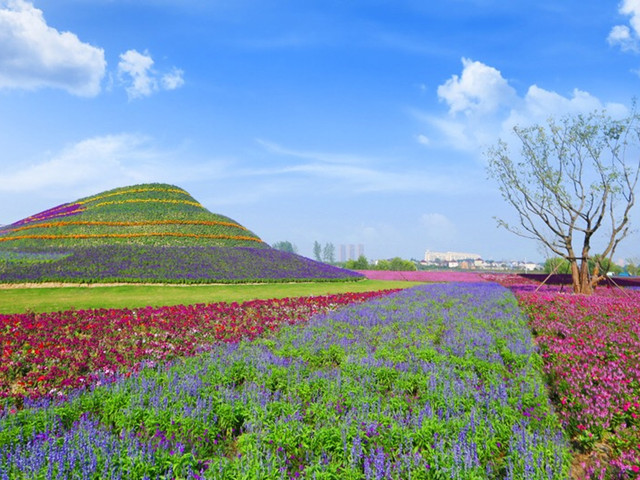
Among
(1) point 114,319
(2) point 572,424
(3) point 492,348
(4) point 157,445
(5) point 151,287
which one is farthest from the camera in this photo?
(5) point 151,287

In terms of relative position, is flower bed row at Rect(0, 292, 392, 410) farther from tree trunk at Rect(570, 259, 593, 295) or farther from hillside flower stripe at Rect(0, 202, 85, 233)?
hillside flower stripe at Rect(0, 202, 85, 233)

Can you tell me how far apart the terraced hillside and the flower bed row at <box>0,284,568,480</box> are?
34.6 metres

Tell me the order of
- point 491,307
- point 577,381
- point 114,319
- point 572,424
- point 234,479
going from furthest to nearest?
point 491,307 → point 114,319 → point 577,381 → point 572,424 → point 234,479

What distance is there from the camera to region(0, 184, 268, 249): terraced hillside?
37.4 meters

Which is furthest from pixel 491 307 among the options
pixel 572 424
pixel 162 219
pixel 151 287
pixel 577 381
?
pixel 162 219

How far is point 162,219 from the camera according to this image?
42906mm

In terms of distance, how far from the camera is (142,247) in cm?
3225

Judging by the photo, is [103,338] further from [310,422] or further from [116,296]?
[116,296]

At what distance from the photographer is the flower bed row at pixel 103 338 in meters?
6.55

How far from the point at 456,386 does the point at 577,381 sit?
79.2 inches

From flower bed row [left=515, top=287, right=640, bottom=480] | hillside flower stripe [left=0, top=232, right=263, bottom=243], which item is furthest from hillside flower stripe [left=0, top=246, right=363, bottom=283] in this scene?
flower bed row [left=515, top=287, right=640, bottom=480]

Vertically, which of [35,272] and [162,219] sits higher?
[162,219]

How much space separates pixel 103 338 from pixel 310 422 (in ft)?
20.9

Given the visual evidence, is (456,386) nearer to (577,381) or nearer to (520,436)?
(520,436)
